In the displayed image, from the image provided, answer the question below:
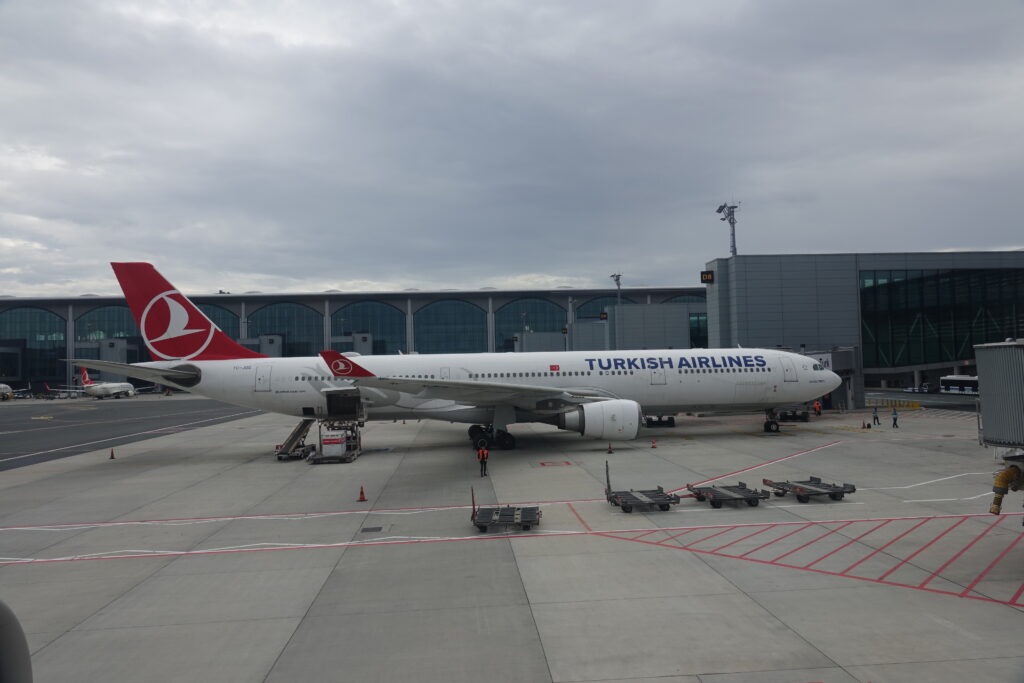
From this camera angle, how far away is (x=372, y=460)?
22234 mm

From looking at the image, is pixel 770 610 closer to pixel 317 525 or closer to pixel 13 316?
pixel 317 525

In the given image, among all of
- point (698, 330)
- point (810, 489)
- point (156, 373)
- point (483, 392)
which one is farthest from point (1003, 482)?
point (698, 330)

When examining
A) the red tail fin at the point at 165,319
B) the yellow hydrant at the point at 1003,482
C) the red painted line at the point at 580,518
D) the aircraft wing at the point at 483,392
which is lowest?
the red painted line at the point at 580,518

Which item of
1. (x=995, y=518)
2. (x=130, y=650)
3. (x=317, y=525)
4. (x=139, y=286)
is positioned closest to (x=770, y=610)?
(x=995, y=518)

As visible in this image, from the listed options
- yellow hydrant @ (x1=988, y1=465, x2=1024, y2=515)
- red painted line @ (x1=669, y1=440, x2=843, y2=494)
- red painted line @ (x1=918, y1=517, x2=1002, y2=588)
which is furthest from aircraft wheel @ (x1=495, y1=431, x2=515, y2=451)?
yellow hydrant @ (x1=988, y1=465, x2=1024, y2=515)

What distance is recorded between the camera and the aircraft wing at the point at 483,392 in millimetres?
19969

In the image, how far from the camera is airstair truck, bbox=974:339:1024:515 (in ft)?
29.6

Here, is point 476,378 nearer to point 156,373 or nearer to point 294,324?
point 156,373

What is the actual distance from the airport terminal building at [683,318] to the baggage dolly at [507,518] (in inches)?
1204

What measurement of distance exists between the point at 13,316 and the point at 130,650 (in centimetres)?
12149

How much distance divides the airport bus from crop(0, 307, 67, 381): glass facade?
123149 mm

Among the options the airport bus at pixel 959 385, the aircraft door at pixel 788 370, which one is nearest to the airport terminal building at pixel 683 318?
the airport bus at pixel 959 385

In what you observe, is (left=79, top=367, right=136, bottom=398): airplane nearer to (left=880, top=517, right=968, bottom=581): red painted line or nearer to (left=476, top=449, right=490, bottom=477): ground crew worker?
(left=476, top=449, right=490, bottom=477): ground crew worker

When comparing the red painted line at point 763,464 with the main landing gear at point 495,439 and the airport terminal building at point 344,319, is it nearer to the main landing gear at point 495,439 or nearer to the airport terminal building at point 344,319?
the main landing gear at point 495,439
